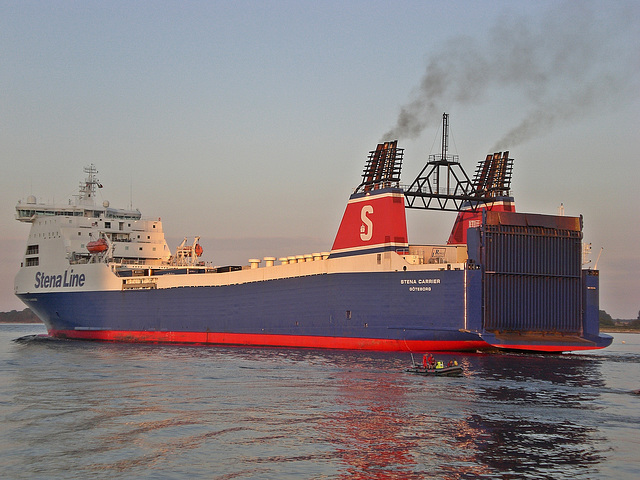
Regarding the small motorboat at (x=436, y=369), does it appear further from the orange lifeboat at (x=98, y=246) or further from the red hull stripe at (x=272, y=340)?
the orange lifeboat at (x=98, y=246)

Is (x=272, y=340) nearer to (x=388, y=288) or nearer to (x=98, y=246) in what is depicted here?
(x=388, y=288)

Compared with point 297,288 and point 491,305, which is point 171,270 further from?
point 491,305

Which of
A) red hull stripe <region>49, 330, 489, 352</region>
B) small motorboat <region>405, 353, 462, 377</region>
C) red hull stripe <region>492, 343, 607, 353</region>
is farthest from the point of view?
red hull stripe <region>49, 330, 489, 352</region>

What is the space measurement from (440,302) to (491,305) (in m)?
3.07

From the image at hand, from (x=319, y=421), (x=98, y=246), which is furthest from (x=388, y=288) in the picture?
(x=98, y=246)

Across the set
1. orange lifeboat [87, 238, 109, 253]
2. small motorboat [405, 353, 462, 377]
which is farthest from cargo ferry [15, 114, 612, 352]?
small motorboat [405, 353, 462, 377]

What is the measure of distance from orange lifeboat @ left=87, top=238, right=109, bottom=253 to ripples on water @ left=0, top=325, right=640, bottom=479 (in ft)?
87.5

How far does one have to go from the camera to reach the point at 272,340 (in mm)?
55625

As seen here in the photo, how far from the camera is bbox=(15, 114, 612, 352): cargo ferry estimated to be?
44938mm

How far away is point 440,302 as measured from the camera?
45.1m

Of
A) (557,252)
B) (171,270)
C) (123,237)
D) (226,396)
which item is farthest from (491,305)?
(123,237)

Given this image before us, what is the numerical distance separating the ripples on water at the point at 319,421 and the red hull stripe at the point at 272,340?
356 cm

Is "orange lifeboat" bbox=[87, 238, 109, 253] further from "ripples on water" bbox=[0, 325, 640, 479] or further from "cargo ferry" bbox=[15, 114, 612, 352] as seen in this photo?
"ripples on water" bbox=[0, 325, 640, 479]

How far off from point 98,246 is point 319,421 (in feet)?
156
